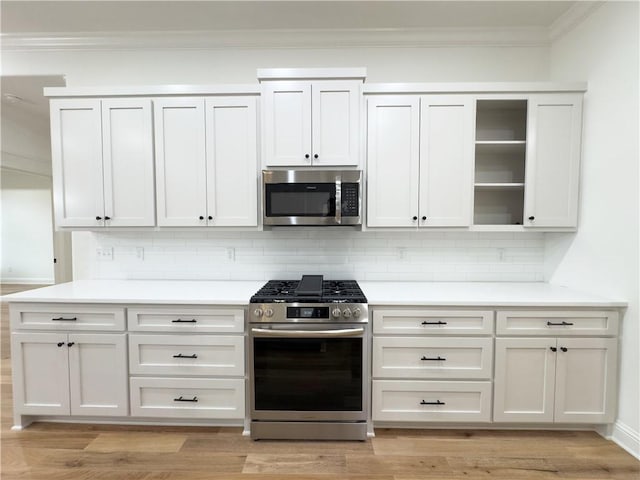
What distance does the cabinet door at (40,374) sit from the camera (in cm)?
213

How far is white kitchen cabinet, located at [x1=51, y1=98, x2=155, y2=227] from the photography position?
241 centimetres

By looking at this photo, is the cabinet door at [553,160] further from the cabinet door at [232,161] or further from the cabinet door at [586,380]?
the cabinet door at [232,161]

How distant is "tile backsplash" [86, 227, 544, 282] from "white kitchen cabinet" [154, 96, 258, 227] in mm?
386

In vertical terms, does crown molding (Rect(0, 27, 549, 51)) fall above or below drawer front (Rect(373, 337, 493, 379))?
above

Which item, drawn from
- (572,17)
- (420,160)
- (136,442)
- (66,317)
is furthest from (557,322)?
(66,317)

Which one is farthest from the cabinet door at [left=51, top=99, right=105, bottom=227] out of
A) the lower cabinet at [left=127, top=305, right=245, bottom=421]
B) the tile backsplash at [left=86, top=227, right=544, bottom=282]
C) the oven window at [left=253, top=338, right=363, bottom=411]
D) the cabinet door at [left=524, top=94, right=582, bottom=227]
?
the cabinet door at [left=524, top=94, right=582, bottom=227]

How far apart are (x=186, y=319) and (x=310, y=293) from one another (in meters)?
0.87

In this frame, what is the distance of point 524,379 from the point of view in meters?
2.06

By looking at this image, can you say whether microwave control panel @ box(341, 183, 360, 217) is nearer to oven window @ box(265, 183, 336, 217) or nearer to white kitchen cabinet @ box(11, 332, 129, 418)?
oven window @ box(265, 183, 336, 217)

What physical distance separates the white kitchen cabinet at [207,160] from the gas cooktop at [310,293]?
58cm

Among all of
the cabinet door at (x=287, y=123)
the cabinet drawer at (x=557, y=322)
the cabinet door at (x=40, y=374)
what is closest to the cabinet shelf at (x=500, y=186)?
the cabinet drawer at (x=557, y=322)

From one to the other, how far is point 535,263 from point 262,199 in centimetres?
245

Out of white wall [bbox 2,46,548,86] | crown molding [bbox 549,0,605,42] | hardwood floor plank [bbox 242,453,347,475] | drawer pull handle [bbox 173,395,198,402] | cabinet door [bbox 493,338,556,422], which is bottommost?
hardwood floor plank [bbox 242,453,347,475]

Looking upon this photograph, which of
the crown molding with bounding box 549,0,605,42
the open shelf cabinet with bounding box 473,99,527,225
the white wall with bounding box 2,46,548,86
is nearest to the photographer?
the crown molding with bounding box 549,0,605,42
